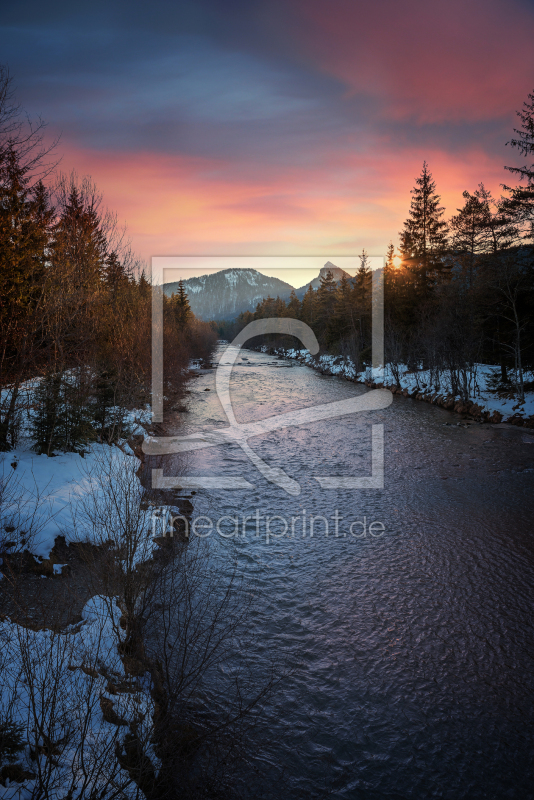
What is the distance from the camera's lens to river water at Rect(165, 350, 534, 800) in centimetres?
573

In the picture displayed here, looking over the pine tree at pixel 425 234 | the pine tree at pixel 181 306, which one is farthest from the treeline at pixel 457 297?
the pine tree at pixel 181 306

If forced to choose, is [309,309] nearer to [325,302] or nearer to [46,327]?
[325,302]

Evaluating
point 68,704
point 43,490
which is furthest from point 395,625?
point 43,490

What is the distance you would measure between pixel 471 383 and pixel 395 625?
28967 mm

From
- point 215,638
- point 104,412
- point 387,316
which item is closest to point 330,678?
point 215,638

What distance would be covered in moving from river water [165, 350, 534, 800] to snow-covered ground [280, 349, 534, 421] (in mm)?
8172

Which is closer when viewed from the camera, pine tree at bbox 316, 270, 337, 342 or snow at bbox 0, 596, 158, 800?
snow at bbox 0, 596, 158, 800

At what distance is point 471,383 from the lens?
3384 cm

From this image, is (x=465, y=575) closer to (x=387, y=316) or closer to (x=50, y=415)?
(x=50, y=415)

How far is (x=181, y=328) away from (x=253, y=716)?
5648 cm

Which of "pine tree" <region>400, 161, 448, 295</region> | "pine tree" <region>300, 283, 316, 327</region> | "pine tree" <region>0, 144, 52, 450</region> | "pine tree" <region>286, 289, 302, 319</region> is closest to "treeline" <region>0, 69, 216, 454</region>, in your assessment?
"pine tree" <region>0, 144, 52, 450</region>

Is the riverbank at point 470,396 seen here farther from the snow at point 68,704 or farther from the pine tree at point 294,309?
the pine tree at point 294,309

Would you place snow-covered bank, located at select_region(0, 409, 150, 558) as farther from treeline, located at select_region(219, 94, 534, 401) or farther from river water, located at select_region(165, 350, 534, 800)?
treeline, located at select_region(219, 94, 534, 401)

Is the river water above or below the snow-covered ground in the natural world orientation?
below
